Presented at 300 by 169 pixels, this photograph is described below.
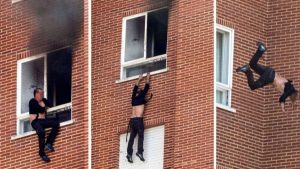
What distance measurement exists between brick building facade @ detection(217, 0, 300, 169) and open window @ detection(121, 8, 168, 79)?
194 cm

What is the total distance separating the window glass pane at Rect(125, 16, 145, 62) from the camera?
53.2 meters

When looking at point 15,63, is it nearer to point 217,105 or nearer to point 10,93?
point 10,93

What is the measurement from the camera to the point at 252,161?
50.8m

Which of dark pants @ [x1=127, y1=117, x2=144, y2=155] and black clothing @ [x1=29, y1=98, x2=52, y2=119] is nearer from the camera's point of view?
dark pants @ [x1=127, y1=117, x2=144, y2=155]

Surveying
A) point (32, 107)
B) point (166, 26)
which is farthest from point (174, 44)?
point (32, 107)

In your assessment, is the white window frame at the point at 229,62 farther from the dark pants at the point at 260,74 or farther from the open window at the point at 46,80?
the open window at the point at 46,80

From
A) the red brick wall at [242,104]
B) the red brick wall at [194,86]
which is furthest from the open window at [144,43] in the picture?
the red brick wall at [242,104]

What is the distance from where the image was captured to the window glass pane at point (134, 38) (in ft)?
174

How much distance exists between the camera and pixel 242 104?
51.1m

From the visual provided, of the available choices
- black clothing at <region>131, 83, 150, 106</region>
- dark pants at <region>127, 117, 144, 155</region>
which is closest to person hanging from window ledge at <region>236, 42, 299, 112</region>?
black clothing at <region>131, 83, 150, 106</region>

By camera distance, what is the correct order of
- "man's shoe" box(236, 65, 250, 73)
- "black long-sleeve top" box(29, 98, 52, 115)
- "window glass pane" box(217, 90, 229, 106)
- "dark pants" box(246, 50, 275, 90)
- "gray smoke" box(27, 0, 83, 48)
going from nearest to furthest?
"man's shoe" box(236, 65, 250, 73) → "dark pants" box(246, 50, 275, 90) → "window glass pane" box(217, 90, 229, 106) → "black long-sleeve top" box(29, 98, 52, 115) → "gray smoke" box(27, 0, 83, 48)

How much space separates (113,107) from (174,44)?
2.20m

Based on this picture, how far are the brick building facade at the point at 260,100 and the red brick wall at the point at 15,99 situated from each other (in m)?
4.14

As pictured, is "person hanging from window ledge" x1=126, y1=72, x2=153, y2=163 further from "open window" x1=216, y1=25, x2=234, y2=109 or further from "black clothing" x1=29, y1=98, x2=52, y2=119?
"black clothing" x1=29, y1=98, x2=52, y2=119
